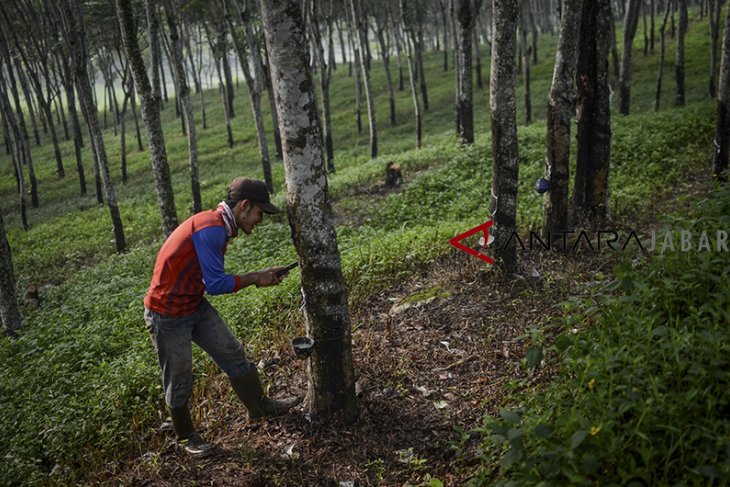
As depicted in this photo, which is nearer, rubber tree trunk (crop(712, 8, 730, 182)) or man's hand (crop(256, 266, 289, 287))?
man's hand (crop(256, 266, 289, 287))

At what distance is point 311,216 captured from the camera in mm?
4387

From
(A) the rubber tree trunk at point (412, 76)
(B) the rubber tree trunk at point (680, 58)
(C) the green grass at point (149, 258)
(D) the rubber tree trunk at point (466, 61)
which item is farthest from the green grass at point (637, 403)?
(B) the rubber tree trunk at point (680, 58)

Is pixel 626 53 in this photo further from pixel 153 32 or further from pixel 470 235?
pixel 153 32

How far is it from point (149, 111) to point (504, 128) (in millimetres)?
7582

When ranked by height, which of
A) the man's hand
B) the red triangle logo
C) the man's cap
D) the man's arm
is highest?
the man's cap

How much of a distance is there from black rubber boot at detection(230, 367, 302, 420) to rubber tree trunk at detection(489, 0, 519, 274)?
323 centimetres

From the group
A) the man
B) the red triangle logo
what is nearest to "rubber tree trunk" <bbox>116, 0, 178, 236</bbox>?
the red triangle logo

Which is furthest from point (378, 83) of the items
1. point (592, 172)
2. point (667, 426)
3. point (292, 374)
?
point (667, 426)

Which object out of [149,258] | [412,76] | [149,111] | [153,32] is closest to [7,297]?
[149,258]

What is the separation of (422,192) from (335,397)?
364 inches

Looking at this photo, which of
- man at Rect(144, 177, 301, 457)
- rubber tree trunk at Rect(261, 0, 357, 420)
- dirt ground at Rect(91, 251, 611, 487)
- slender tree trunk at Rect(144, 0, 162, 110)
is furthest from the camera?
slender tree trunk at Rect(144, 0, 162, 110)

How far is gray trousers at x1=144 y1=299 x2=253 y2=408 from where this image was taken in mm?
4805

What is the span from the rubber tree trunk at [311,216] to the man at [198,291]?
43 centimetres

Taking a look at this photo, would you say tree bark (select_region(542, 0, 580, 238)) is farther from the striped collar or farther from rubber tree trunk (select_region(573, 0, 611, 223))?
the striped collar
